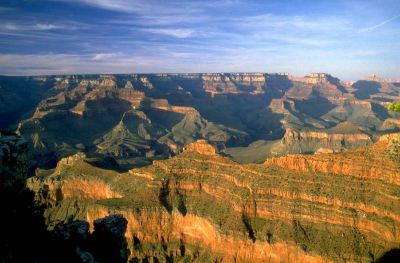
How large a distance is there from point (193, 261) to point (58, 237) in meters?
36.2

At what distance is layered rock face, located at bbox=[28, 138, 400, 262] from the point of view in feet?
176

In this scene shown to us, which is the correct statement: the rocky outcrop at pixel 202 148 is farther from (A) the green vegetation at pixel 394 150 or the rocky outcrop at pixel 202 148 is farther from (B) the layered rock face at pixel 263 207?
(A) the green vegetation at pixel 394 150

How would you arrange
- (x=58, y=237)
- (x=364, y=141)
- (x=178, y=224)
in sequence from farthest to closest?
(x=364, y=141)
(x=178, y=224)
(x=58, y=237)

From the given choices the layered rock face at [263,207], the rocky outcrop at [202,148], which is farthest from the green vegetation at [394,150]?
the rocky outcrop at [202,148]

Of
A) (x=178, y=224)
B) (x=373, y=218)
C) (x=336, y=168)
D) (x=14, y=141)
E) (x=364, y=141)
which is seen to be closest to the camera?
(x=14, y=141)

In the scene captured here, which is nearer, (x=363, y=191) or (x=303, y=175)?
(x=363, y=191)

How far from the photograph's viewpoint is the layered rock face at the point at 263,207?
5372 cm

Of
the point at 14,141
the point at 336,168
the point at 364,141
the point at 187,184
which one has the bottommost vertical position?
the point at 364,141

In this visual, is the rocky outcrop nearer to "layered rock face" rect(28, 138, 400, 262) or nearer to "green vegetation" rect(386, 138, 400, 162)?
"layered rock face" rect(28, 138, 400, 262)

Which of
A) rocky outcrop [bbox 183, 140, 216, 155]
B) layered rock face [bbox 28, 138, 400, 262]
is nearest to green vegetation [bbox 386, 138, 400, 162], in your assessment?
layered rock face [bbox 28, 138, 400, 262]

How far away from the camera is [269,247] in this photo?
186 ft

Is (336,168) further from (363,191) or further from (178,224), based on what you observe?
(178,224)

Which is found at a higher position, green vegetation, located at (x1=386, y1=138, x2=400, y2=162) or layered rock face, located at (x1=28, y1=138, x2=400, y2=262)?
green vegetation, located at (x1=386, y1=138, x2=400, y2=162)

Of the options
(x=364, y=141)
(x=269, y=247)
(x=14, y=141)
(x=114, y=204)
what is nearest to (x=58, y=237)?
(x=14, y=141)
